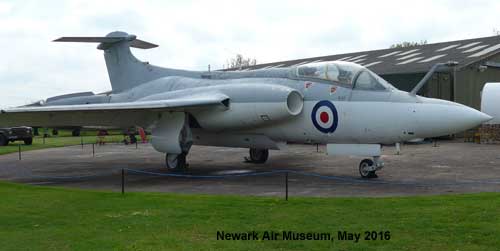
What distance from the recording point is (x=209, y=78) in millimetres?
15008

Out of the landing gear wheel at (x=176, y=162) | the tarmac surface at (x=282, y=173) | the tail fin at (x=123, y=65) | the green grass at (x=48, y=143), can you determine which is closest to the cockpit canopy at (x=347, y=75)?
the tarmac surface at (x=282, y=173)

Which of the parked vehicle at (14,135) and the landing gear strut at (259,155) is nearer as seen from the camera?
the landing gear strut at (259,155)

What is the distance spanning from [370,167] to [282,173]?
8.99 feet

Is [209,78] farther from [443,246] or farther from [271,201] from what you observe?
[443,246]

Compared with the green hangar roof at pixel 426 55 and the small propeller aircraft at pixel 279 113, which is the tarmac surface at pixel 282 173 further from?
the green hangar roof at pixel 426 55

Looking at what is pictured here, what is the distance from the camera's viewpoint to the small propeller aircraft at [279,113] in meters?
11.1

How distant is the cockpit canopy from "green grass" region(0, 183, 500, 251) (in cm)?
365

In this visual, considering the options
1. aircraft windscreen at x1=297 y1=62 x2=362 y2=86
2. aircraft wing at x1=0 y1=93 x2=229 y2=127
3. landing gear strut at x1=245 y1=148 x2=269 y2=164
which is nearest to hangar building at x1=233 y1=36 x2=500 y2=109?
landing gear strut at x1=245 y1=148 x2=269 y2=164

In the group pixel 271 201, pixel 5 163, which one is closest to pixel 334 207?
pixel 271 201

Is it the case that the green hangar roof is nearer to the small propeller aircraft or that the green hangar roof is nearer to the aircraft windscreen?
the small propeller aircraft

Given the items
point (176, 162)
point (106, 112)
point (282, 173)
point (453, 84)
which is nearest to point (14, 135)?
point (106, 112)

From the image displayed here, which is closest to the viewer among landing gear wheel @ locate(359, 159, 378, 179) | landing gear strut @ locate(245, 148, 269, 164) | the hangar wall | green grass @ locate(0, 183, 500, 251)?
green grass @ locate(0, 183, 500, 251)

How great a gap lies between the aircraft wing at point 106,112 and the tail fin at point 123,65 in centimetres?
272

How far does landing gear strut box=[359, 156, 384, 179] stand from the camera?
11516 millimetres
